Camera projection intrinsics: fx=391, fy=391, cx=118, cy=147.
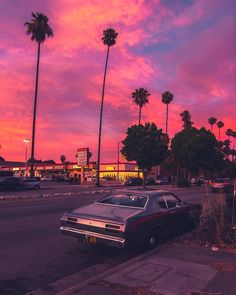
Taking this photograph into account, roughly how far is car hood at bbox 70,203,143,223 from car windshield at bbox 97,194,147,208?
257 mm

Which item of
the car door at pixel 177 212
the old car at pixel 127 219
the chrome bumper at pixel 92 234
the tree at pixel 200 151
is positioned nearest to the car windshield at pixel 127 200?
the old car at pixel 127 219

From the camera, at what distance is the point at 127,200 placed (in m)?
9.81

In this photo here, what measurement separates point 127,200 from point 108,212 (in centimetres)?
90

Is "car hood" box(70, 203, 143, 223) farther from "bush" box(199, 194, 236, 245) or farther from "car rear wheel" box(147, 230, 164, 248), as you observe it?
"bush" box(199, 194, 236, 245)

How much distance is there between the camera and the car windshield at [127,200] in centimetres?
956

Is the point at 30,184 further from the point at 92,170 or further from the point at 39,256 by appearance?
the point at 92,170

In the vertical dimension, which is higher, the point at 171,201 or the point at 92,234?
the point at 171,201

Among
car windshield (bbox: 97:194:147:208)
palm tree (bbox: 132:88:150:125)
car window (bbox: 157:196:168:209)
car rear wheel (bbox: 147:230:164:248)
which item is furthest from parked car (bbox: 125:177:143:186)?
car rear wheel (bbox: 147:230:164:248)

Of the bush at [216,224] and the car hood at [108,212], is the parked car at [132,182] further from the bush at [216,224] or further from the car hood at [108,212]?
the car hood at [108,212]

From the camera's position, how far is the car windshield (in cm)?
956

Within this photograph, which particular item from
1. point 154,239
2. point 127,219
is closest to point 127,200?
point 154,239

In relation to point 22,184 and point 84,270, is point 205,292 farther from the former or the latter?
point 22,184

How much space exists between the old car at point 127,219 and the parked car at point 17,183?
30.7 meters

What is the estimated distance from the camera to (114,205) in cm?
964
